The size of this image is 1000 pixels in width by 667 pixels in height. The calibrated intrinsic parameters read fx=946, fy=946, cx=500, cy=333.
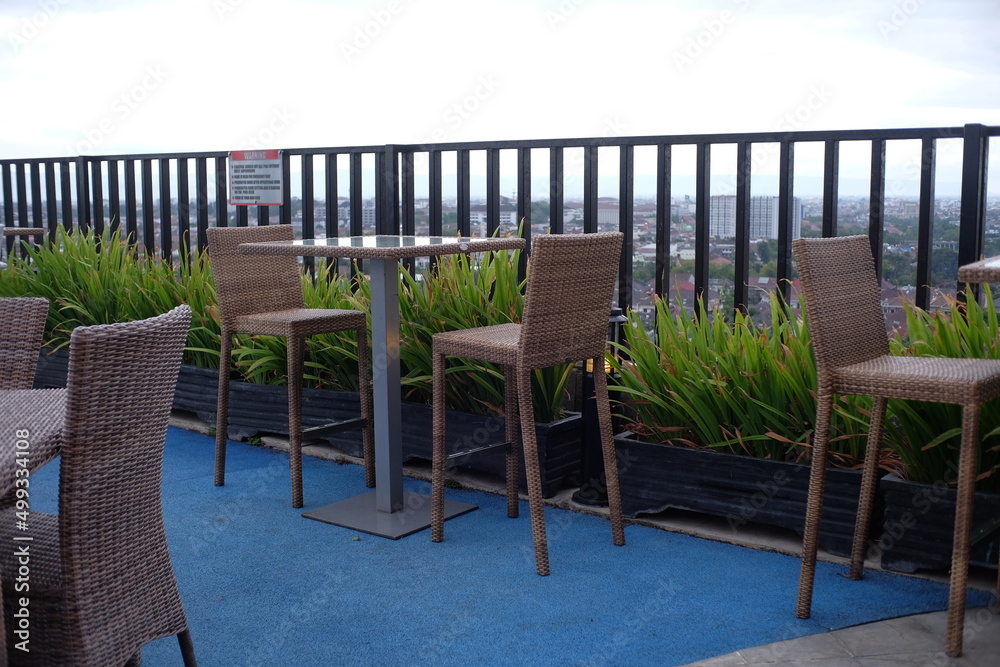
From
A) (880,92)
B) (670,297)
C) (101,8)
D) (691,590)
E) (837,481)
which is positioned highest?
(101,8)

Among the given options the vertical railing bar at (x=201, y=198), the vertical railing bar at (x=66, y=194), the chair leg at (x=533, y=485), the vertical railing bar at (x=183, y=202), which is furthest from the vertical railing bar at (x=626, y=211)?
the vertical railing bar at (x=66, y=194)

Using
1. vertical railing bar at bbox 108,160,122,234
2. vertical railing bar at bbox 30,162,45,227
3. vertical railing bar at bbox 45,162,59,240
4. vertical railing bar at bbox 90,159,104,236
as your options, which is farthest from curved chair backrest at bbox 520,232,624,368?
vertical railing bar at bbox 30,162,45,227

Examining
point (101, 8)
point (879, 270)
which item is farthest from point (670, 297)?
point (101, 8)

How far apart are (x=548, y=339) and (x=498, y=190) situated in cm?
202

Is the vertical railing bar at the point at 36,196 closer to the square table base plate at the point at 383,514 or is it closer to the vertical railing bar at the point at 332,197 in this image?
the vertical railing bar at the point at 332,197

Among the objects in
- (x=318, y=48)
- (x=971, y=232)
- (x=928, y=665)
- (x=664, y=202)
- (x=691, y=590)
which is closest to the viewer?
(x=928, y=665)

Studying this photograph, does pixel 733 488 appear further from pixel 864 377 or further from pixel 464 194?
pixel 464 194

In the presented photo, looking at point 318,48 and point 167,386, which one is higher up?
point 318,48

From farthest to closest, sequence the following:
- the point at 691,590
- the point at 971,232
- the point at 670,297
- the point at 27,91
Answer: the point at 27,91
the point at 670,297
the point at 971,232
the point at 691,590

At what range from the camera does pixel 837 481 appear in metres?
3.19

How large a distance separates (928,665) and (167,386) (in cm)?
201

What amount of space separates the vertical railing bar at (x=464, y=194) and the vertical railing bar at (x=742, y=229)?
60.1 inches

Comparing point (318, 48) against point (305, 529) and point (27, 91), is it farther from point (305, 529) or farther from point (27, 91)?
point (305, 529)

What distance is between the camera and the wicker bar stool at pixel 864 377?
8.05 feet
